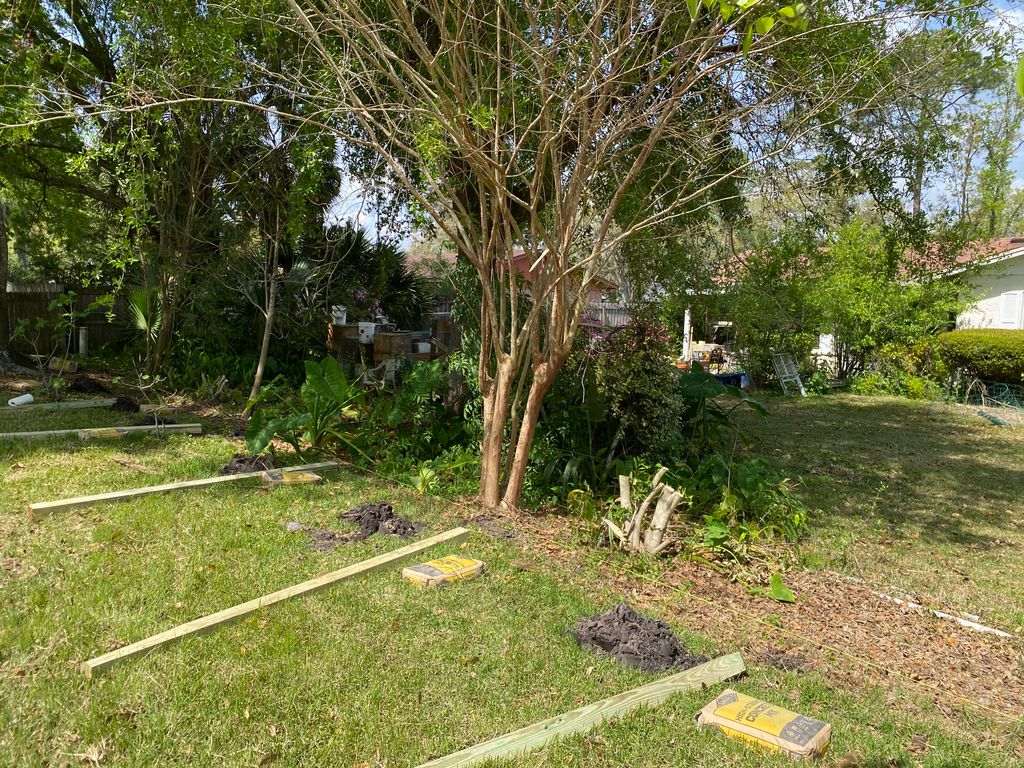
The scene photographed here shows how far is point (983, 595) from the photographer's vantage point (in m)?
5.03

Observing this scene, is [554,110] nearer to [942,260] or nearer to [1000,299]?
[942,260]

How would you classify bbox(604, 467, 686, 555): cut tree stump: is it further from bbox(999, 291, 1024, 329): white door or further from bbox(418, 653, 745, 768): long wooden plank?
bbox(999, 291, 1024, 329): white door

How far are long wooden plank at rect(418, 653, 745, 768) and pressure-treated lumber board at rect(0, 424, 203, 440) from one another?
20.8 feet

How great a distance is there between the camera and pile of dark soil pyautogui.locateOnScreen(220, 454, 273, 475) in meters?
6.63

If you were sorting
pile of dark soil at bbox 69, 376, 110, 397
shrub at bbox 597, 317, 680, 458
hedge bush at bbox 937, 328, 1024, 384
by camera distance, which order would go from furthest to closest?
hedge bush at bbox 937, 328, 1024, 384 < pile of dark soil at bbox 69, 376, 110, 397 < shrub at bbox 597, 317, 680, 458

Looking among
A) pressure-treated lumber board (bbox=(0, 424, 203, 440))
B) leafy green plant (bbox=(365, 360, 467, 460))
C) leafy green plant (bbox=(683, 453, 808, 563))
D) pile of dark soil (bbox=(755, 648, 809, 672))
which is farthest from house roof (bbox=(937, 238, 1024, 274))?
Result: pressure-treated lumber board (bbox=(0, 424, 203, 440))

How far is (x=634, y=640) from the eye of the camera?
12.4 ft

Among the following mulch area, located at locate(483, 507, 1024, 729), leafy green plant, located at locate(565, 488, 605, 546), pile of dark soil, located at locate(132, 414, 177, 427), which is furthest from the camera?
pile of dark soil, located at locate(132, 414, 177, 427)

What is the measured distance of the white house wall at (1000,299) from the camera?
18484mm

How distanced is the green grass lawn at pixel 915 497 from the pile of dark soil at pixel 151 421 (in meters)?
6.78

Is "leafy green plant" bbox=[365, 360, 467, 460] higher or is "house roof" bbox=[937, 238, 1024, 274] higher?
"house roof" bbox=[937, 238, 1024, 274]

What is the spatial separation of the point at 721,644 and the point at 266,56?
8127mm

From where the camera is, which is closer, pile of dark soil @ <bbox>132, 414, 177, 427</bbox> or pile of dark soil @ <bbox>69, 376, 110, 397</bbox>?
pile of dark soil @ <bbox>132, 414, 177, 427</bbox>

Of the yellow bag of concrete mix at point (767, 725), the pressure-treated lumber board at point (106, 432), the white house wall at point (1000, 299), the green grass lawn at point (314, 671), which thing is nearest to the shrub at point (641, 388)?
the green grass lawn at point (314, 671)
